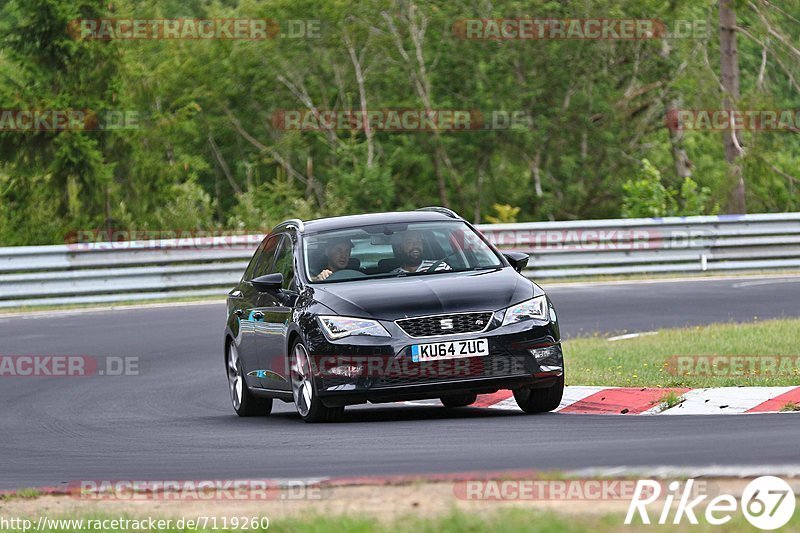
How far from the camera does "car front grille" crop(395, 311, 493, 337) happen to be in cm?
1091

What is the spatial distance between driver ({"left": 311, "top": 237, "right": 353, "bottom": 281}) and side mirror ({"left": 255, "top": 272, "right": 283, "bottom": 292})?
14.0 inches

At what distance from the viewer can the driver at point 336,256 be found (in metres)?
12.1

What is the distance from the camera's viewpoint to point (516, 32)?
4297 centimetres

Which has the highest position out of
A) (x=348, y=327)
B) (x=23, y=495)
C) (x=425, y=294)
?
(x=425, y=294)

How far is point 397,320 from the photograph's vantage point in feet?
35.8

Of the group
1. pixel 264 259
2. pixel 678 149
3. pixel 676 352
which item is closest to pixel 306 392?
pixel 264 259

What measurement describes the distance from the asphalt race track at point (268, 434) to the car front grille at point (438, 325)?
2.11 ft

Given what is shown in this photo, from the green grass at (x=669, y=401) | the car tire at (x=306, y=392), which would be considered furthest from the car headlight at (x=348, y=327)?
the green grass at (x=669, y=401)

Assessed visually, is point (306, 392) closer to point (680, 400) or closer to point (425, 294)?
point (425, 294)

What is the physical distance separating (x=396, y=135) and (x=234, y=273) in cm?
2015

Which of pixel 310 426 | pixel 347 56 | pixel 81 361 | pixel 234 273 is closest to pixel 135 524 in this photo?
pixel 310 426

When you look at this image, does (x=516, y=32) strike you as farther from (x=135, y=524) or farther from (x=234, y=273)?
(x=135, y=524)

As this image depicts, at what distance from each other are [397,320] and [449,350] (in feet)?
1.39

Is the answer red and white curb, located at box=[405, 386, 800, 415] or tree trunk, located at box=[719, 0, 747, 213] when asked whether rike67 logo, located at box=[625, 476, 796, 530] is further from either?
tree trunk, located at box=[719, 0, 747, 213]
